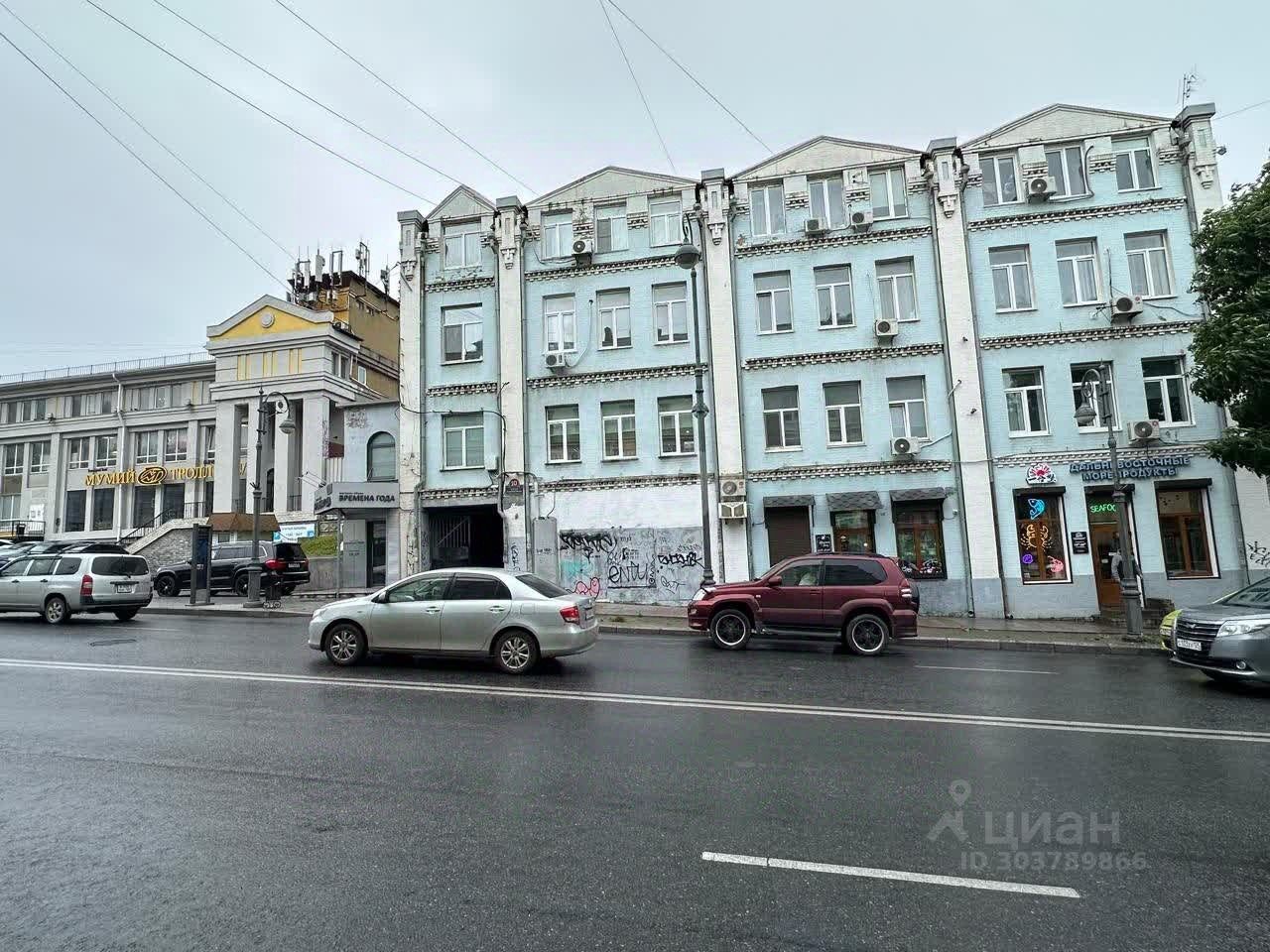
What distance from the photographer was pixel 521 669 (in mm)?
9414

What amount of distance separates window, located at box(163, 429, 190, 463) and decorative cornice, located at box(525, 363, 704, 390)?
34526 mm

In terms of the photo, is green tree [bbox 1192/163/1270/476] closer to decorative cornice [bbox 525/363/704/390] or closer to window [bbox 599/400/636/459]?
decorative cornice [bbox 525/363/704/390]

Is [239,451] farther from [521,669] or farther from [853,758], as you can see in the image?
[853,758]

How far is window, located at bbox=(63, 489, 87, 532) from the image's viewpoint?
4731 centimetres

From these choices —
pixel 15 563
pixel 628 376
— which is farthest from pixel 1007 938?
pixel 15 563

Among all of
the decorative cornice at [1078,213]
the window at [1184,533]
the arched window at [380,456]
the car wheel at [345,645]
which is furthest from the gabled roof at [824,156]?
the car wheel at [345,645]

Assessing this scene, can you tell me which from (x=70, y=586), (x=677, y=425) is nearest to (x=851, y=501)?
(x=677, y=425)

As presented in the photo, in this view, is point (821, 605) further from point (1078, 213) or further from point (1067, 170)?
point (1067, 170)

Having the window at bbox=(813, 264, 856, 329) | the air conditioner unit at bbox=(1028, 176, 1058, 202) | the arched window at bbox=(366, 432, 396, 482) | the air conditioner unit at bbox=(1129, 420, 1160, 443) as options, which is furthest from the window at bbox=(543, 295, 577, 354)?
the air conditioner unit at bbox=(1129, 420, 1160, 443)

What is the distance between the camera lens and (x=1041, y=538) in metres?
19.2

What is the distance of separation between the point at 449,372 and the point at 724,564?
37.4 feet

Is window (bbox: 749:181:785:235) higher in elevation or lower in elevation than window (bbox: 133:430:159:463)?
higher

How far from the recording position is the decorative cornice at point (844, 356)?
20.4m

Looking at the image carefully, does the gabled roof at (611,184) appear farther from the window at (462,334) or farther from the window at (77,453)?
the window at (77,453)
